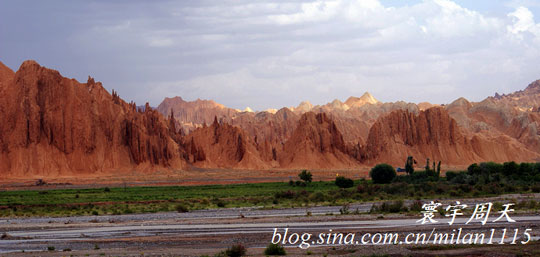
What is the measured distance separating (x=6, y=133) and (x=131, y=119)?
2437 cm

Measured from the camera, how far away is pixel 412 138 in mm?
168750

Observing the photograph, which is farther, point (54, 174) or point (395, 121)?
point (395, 121)

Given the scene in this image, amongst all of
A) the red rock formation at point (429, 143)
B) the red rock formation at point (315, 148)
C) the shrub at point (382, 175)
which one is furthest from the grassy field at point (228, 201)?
the red rock formation at point (429, 143)

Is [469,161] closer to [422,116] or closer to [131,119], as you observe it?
[422,116]

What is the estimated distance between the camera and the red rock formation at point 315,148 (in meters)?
153

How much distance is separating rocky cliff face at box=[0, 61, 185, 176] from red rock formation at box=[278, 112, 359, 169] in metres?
31.8

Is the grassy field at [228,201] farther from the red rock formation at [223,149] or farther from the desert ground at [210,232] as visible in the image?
the red rock formation at [223,149]

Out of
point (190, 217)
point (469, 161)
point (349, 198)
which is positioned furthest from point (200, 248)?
point (469, 161)

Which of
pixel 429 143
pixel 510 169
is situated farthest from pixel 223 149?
pixel 510 169

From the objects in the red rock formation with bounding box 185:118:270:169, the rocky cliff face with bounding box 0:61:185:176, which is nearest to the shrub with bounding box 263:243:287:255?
the rocky cliff face with bounding box 0:61:185:176

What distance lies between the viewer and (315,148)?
15612 cm

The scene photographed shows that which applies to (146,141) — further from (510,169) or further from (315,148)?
(510,169)

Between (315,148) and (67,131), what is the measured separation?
59661mm

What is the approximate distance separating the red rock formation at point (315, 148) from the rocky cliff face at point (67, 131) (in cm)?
3181
